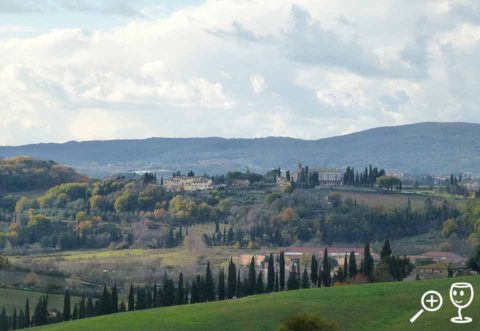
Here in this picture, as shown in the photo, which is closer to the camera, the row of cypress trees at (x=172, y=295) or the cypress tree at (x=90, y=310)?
the cypress tree at (x=90, y=310)

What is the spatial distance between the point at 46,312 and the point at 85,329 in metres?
24.0

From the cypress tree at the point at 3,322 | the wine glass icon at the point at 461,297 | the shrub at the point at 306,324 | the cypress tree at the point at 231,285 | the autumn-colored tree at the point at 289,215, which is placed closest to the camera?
the shrub at the point at 306,324

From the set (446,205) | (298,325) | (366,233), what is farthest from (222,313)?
(446,205)

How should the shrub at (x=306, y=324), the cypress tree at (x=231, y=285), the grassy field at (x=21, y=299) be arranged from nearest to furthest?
1. the shrub at (x=306, y=324)
2. the cypress tree at (x=231, y=285)
3. the grassy field at (x=21, y=299)

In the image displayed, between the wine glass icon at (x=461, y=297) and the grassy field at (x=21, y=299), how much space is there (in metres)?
39.6

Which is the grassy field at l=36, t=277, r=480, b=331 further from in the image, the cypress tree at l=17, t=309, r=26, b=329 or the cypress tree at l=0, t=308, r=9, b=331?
the cypress tree at l=17, t=309, r=26, b=329

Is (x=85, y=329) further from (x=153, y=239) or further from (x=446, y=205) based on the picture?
(x=446, y=205)

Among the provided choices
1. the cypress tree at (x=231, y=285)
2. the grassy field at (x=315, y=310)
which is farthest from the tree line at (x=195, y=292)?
the grassy field at (x=315, y=310)

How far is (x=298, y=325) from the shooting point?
55.8 metres

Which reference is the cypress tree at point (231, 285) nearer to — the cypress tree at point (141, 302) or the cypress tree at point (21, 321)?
the cypress tree at point (141, 302)

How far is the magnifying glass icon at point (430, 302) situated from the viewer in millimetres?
70331

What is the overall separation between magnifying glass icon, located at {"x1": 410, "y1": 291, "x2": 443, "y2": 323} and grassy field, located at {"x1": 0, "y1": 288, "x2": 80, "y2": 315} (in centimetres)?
3980

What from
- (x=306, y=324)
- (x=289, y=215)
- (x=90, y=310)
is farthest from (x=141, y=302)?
(x=289, y=215)

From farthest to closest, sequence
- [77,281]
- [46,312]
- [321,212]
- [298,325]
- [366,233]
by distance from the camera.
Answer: [321,212] → [366,233] → [77,281] → [46,312] → [298,325]
